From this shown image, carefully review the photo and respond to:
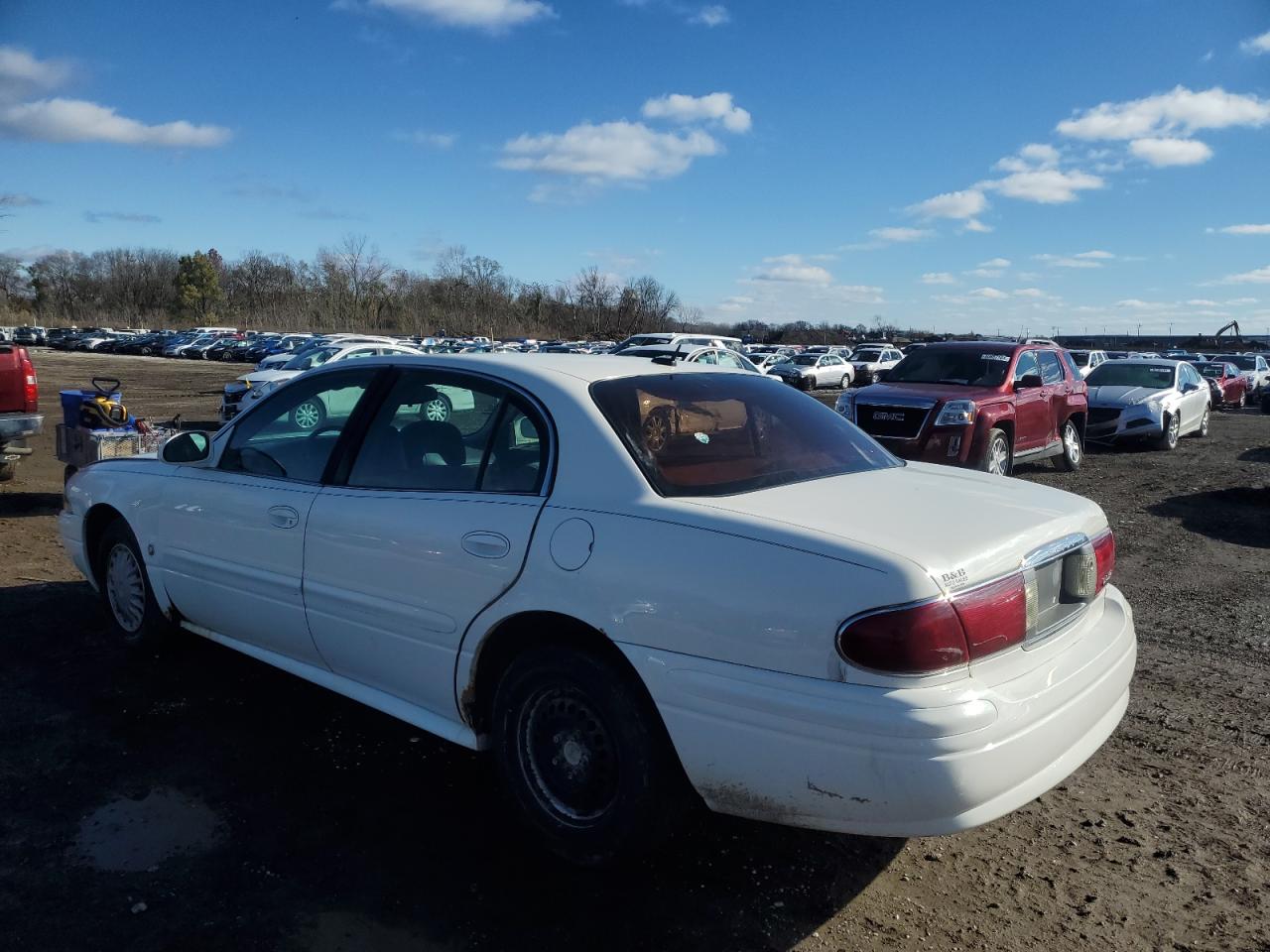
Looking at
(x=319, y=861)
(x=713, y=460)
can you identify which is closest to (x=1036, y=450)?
(x=713, y=460)

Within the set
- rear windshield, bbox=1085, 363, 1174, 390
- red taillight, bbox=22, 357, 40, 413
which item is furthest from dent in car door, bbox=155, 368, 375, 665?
rear windshield, bbox=1085, 363, 1174, 390

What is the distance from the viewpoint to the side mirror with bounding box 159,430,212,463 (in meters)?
4.45

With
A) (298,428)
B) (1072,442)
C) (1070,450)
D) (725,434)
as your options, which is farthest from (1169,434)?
(298,428)

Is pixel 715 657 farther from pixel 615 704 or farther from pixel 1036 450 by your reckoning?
pixel 1036 450

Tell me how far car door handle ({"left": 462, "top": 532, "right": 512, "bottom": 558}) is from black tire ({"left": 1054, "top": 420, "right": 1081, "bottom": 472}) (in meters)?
11.5

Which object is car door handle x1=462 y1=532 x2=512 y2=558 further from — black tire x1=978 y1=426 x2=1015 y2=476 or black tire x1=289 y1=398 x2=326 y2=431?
black tire x1=978 y1=426 x2=1015 y2=476

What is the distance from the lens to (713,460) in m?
3.19

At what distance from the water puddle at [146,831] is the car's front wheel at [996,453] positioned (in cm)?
897

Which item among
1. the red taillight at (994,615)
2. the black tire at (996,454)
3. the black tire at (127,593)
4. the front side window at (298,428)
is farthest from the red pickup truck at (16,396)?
the black tire at (996,454)

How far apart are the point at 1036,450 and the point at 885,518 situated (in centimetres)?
1015

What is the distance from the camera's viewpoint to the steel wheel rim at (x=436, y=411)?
366 centimetres

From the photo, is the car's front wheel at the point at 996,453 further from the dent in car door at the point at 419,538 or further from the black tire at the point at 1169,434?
the dent in car door at the point at 419,538

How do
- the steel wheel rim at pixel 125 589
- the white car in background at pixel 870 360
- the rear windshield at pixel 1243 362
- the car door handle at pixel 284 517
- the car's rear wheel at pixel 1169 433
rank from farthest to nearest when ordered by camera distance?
the white car in background at pixel 870 360 < the rear windshield at pixel 1243 362 < the car's rear wheel at pixel 1169 433 < the steel wheel rim at pixel 125 589 < the car door handle at pixel 284 517

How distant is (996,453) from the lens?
36.0ft
